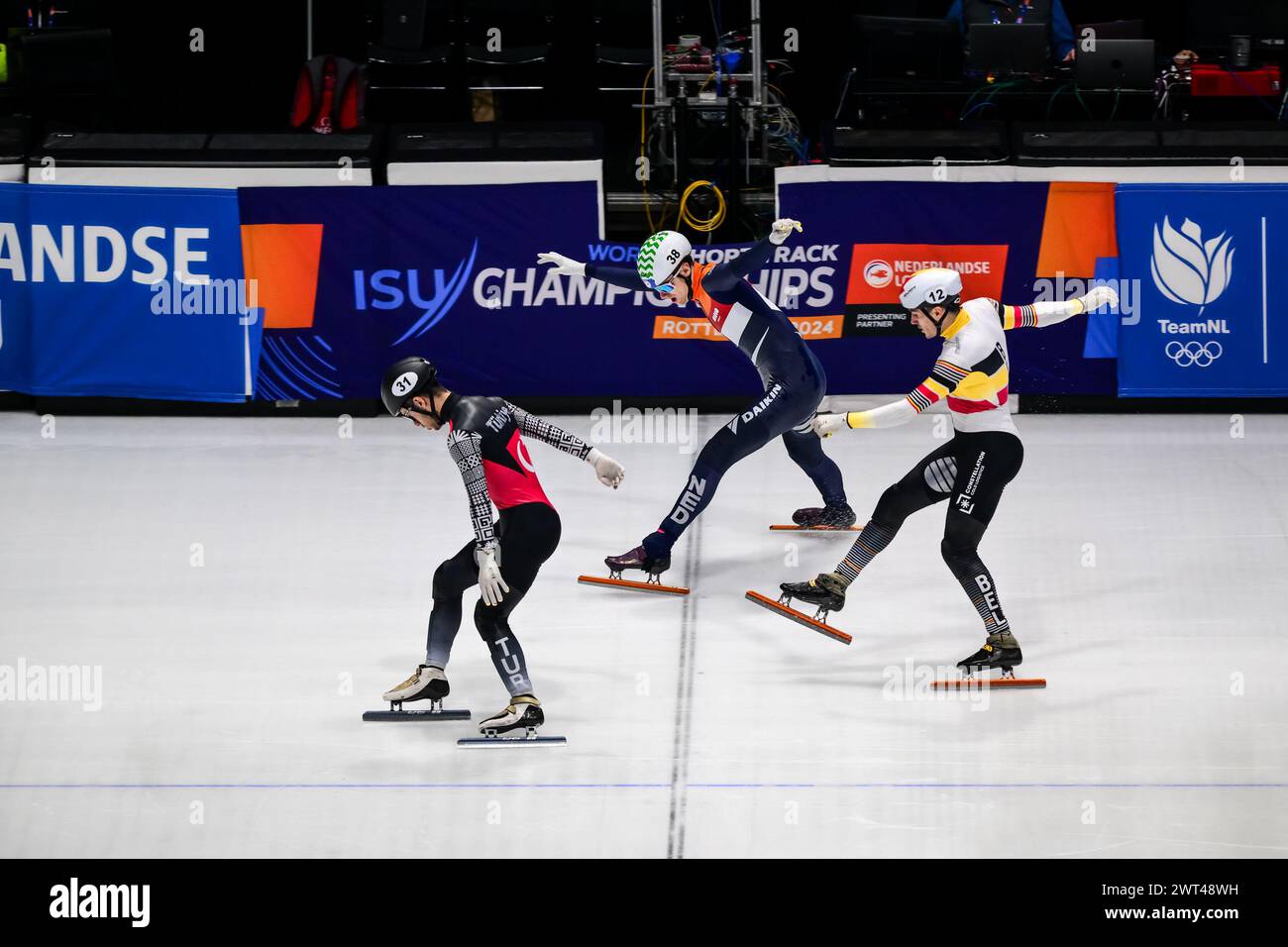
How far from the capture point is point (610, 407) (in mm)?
14484

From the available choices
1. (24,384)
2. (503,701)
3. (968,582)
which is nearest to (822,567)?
(968,582)

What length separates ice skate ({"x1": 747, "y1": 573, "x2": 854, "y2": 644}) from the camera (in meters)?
9.72

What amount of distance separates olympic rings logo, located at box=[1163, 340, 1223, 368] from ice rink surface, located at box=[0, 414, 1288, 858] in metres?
→ 0.52

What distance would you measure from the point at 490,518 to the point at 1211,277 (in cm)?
799

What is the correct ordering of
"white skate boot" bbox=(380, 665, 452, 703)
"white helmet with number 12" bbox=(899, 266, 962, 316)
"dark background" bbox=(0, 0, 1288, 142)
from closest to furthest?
"white skate boot" bbox=(380, 665, 452, 703) → "white helmet with number 12" bbox=(899, 266, 962, 316) → "dark background" bbox=(0, 0, 1288, 142)

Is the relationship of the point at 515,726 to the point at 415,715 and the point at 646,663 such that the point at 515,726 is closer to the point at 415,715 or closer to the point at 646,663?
the point at 415,715

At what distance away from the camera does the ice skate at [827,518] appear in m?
11.5

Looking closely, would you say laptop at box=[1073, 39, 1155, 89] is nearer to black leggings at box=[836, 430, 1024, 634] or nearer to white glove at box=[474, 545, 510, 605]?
black leggings at box=[836, 430, 1024, 634]

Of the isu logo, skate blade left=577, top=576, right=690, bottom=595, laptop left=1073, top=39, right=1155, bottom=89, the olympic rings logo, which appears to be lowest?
skate blade left=577, top=576, right=690, bottom=595

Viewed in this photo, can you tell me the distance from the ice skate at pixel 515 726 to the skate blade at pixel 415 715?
0.90 ft

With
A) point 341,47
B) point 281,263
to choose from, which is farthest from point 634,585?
point 341,47

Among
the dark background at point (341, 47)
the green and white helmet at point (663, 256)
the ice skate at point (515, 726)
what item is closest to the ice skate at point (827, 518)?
the green and white helmet at point (663, 256)

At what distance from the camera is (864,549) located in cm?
A: 965

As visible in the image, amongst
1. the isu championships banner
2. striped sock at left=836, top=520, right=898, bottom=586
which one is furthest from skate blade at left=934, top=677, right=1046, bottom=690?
the isu championships banner
